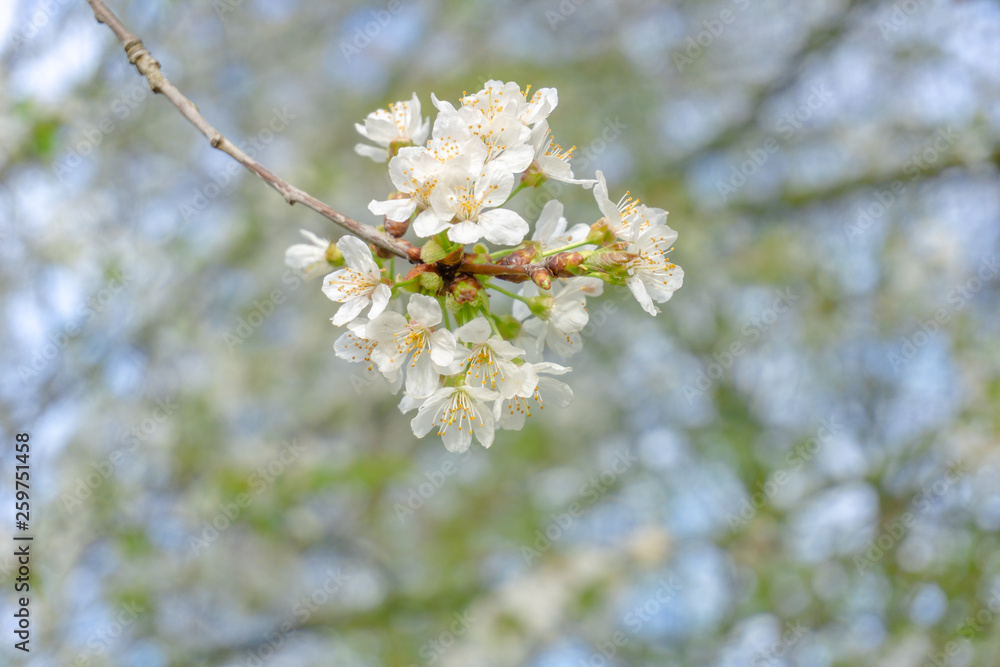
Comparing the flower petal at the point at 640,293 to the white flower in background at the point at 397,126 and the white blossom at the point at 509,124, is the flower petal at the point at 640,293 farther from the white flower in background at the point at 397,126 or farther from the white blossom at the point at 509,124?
the white flower in background at the point at 397,126

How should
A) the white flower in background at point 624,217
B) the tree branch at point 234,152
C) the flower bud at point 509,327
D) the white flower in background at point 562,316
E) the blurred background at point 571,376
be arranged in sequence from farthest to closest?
the blurred background at point 571,376, the flower bud at point 509,327, the white flower in background at point 562,316, the white flower in background at point 624,217, the tree branch at point 234,152

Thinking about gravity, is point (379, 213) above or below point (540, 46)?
below

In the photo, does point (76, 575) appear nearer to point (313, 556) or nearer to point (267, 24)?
point (313, 556)

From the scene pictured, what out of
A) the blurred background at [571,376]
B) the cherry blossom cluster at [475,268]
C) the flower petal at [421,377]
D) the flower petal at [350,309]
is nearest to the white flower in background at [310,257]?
the cherry blossom cluster at [475,268]

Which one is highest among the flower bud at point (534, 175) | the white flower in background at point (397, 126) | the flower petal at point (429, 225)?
the white flower in background at point (397, 126)

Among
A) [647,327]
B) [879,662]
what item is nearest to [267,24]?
[647,327]
